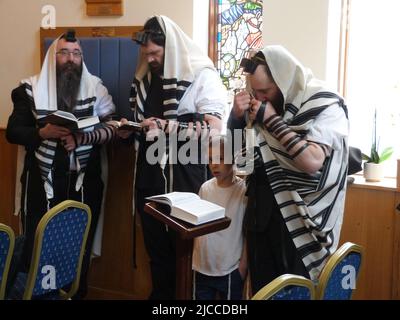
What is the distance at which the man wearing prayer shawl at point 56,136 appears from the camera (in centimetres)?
277

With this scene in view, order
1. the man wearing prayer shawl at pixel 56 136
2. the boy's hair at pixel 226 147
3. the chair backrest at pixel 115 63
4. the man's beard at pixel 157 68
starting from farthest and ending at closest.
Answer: the chair backrest at pixel 115 63 < the man wearing prayer shawl at pixel 56 136 < the man's beard at pixel 157 68 < the boy's hair at pixel 226 147

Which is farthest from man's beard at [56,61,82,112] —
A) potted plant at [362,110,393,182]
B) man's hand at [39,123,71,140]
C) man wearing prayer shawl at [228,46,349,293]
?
potted plant at [362,110,393,182]

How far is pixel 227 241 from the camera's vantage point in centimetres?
212

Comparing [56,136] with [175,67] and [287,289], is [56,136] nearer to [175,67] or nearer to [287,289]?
[175,67]

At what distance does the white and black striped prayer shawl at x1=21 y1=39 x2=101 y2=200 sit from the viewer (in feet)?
9.10

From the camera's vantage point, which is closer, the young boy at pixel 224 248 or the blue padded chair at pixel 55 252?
the blue padded chair at pixel 55 252

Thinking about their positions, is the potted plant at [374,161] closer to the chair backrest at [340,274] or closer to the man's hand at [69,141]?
the chair backrest at [340,274]

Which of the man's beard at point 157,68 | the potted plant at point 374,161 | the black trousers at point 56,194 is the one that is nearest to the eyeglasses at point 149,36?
the man's beard at point 157,68

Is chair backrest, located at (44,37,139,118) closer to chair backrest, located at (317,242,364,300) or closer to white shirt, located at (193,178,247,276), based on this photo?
white shirt, located at (193,178,247,276)

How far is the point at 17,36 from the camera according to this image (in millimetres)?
3635

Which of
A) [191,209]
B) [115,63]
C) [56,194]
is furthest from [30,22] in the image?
[191,209]

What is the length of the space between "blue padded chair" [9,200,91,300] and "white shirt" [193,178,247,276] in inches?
21.6

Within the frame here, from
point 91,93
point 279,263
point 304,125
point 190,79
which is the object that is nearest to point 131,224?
point 91,93

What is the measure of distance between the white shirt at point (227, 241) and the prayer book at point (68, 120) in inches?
34.4
